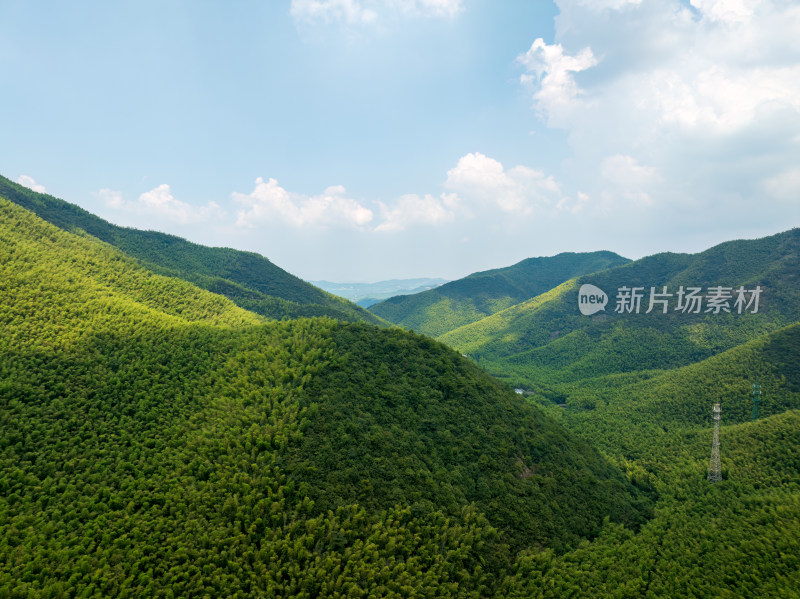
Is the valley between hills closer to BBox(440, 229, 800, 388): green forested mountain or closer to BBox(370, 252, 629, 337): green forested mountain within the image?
BBox(440, 229, 800, 388): green forested mountain

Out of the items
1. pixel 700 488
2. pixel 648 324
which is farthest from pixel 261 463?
pixel 648 324

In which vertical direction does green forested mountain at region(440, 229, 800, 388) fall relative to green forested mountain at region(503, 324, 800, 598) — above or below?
above

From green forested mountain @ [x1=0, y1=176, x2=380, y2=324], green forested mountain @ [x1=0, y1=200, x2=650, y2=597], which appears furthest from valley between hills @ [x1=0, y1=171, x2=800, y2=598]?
green forested mountain @ [x1=0, y1=176, x2=380, y2=324]

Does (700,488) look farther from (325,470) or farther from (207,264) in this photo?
(207,264)

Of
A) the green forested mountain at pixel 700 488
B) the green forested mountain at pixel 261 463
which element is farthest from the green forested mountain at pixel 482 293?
the green forested mountain at pixel 261 463

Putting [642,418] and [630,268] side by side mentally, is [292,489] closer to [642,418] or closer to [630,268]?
[642,418]

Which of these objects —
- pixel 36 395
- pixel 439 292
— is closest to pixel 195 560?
pixel 36 395
